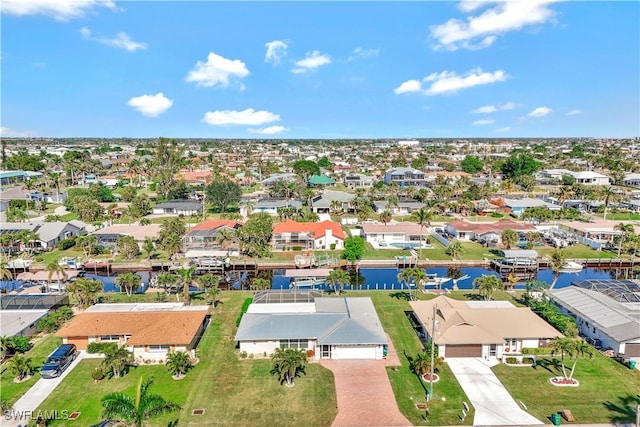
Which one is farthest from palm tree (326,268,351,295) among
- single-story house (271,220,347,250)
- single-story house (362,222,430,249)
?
single-story house (362,222,430,249)

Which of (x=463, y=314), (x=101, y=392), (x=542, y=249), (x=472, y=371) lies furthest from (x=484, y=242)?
(x=101, y=392)

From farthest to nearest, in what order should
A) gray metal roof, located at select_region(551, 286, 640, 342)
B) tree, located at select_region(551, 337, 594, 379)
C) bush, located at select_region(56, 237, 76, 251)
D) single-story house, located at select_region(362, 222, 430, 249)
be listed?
single-story house, located at select_region(362, 222, 430, 249) < bush, located at select_region(56, 237, 76, 251) < gray metal roof, located at select_region(551, 286, 640, 342) < tree, located at select_region(551, 337, 594, 379)

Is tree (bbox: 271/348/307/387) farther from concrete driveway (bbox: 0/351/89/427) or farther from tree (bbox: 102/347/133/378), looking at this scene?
concrete driveway (bbox: 0/351/89/427)

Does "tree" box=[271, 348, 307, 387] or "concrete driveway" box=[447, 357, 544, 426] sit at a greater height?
"tree" box=[271, 348, 307, 387]

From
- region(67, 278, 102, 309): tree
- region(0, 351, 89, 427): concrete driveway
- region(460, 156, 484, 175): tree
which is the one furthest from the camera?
region(460, 156, 484, 175): tree

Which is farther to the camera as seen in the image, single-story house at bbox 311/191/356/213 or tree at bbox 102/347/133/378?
single-story house at bbox 311/191/356/213

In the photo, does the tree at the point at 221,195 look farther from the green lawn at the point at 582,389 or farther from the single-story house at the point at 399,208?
the green lawn at the point at 582,389

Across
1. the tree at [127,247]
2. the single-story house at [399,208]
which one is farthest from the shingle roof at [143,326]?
the single-story house at [399,208]

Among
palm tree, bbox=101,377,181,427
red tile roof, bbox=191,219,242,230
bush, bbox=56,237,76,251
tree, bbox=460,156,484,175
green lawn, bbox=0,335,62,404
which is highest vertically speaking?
tree, bbox=460,156,484,175
